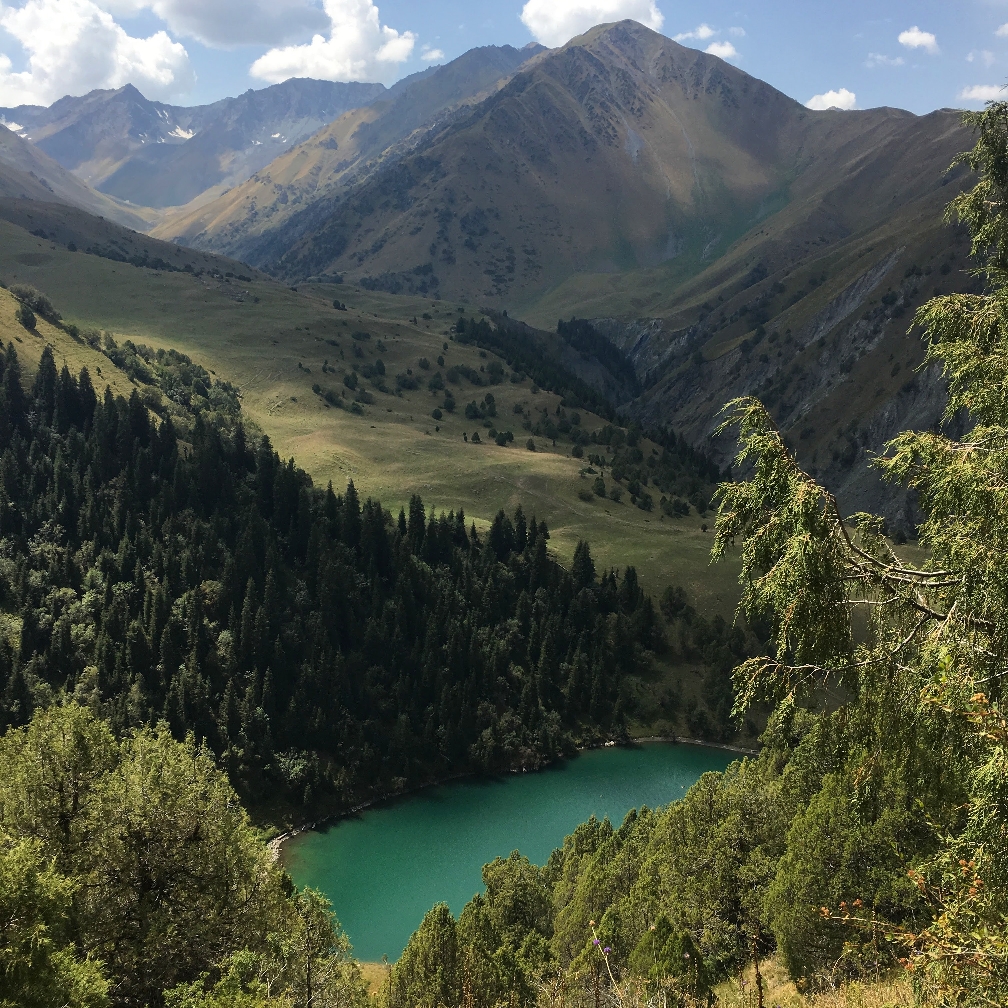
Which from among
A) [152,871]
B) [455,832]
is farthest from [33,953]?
[455,832]

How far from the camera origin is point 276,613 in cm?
10200

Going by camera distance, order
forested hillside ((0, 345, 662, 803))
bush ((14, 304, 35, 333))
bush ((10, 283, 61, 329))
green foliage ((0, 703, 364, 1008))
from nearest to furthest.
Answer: green foliage ((0, 703, 364, 1008)) → forested hillside ((0, 345, 662, 803)) → bush ((14, 304, 35, 333)) → bush ((10, 283, 61, 329))

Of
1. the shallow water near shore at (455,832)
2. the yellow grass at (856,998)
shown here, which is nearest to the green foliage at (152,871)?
the yellow grass at (856,998)

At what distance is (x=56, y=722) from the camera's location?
33.6 metres

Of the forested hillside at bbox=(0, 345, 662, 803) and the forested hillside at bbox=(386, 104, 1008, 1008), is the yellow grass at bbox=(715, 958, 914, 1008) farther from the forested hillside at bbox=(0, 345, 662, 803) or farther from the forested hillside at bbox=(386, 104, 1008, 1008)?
the forested hillside at bbox=(0, 345, 662, 803)

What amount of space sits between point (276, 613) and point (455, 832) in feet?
125

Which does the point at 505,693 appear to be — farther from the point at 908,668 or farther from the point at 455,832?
the point at 908,668

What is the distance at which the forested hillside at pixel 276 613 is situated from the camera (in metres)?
90.4

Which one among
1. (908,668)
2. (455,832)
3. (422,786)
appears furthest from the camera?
(422,786)

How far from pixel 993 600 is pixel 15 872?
2390 cm

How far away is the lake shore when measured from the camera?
8312cm

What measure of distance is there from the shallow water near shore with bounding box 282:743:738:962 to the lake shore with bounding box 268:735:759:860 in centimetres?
75

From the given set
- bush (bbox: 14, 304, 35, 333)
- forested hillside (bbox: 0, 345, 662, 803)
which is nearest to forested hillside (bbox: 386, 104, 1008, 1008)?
forested hillside (bbox: 0, 345, 662, 803)

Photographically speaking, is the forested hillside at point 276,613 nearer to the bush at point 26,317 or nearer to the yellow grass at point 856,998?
the bush at point 26,317
